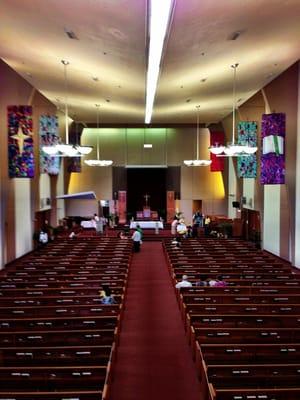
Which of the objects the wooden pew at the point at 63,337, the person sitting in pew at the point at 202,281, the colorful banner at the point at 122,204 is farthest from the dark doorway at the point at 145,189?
the wooden pew at the point at 63,337

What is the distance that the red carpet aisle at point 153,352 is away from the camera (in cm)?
558

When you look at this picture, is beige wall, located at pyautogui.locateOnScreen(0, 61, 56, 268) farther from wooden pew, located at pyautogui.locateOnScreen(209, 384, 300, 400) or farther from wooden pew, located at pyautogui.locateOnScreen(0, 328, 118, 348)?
wooden pew, located at pyautogui.locateOnScreen(209, 384, 300, 400)

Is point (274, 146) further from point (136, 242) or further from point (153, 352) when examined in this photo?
point (153, 352)

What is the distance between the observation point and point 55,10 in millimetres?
8211

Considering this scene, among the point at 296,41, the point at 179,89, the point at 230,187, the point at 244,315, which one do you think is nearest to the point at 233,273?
the point at 244,315

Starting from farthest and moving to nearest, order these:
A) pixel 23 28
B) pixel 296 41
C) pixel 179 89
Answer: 1. pixel 179 89
2. pixel 296 41
3. pixel 23 28

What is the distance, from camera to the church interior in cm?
552

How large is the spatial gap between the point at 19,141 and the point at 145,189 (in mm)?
16758

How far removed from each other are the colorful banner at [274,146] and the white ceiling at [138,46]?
5.83ft

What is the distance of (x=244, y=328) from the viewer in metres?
6.56

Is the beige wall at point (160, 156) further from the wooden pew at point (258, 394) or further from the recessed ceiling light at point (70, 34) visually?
the wooden pew at point (258, 394)

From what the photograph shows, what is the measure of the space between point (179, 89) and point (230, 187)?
11.8 meters

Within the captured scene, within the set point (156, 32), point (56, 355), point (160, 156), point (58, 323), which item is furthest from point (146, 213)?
point (56, 355)

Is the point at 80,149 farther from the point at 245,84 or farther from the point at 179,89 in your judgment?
the point at 245,84
